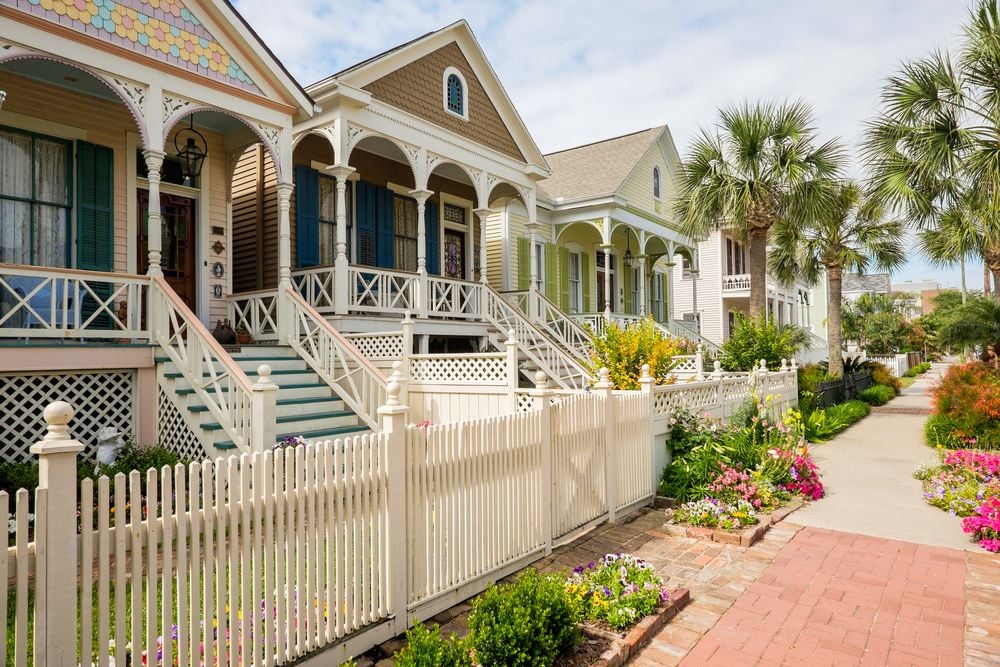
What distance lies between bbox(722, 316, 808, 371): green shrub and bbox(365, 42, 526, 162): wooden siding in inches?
281

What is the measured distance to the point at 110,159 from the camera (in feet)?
32.0

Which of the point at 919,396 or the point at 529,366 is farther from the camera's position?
the point at 919,396

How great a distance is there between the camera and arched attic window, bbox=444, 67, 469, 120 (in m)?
13.6

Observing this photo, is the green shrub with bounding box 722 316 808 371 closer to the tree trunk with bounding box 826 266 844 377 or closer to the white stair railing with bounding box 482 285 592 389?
the tree trunk with bounding box 826 266 844 377

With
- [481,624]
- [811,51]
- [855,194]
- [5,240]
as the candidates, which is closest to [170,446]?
[5,240]

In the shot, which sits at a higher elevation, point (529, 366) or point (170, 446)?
point (529, 366)

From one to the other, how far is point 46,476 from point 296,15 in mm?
7840

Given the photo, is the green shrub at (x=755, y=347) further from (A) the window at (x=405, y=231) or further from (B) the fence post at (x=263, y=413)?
(B) the fence post at (x=263, y=413)

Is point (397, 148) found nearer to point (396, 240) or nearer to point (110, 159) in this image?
point (396, 240)

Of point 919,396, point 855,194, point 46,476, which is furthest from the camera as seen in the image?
point 919,396

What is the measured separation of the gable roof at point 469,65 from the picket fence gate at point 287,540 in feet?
26.0

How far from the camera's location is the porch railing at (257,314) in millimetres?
10383

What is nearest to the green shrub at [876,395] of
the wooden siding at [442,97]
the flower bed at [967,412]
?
the flower bed at [967,412]

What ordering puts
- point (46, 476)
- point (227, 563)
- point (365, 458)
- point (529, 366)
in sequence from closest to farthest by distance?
point (46, 476) < point (227, 563) < point (365, 458) < point (529, 366)
